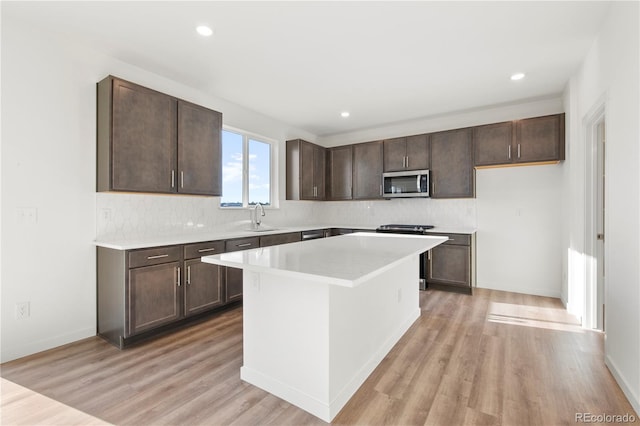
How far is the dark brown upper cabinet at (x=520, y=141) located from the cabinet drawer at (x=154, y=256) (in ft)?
12.8

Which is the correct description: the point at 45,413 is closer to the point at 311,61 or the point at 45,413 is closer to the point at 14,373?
the point at 14,373

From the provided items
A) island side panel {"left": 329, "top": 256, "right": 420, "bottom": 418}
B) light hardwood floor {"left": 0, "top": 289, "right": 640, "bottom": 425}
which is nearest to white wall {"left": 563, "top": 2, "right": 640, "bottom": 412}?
light hardwood floor {"left": 0, "top": 289, "right": 640, "bottom": 425}

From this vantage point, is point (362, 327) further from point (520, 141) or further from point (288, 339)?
point (520, 141)

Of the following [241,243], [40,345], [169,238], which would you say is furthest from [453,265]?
[40,345]

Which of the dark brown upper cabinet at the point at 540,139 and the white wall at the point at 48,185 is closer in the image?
the white wall at the point at 48,185

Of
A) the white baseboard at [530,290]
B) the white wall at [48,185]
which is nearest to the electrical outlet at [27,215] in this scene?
the white wall at [48,185]

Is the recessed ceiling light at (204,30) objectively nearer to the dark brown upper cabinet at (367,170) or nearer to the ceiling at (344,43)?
the ceiling at (344,43)

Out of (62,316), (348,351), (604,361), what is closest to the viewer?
(348,351)

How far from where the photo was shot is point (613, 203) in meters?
2.09

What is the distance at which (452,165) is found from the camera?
4.35 metres

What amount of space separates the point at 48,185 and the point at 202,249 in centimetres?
134

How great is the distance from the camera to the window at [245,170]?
410 cm

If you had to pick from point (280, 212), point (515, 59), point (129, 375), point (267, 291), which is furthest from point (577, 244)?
point (129, 375)

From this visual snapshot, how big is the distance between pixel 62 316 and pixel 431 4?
12.5ft
